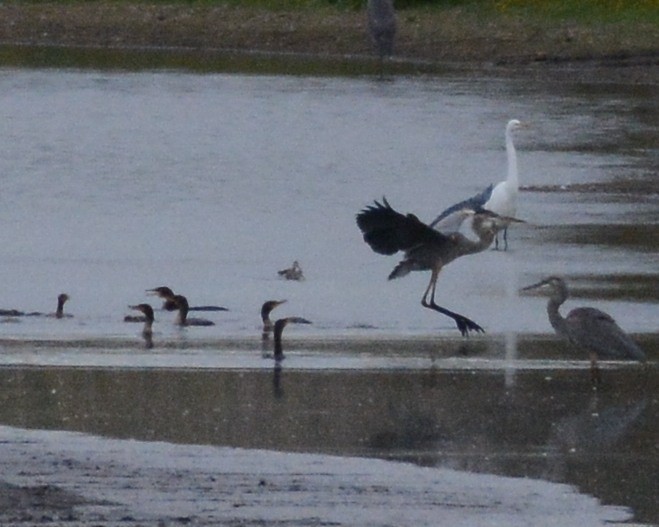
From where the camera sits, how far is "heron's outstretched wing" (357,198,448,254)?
11750 mm

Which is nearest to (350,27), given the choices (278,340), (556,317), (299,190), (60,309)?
(299,190)

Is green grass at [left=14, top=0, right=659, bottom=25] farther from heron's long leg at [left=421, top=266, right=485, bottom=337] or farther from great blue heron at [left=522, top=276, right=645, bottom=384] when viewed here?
great blue heron at [left=522, top=276, right=645, bottom=384]

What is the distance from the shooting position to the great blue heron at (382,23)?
3594 cm

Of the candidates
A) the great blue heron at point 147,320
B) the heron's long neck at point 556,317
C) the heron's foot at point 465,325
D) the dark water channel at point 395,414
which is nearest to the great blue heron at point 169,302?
the great blue heron at point 147,320

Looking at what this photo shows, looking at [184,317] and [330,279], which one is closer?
[184,317]

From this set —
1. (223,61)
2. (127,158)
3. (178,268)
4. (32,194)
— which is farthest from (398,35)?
(178,268)

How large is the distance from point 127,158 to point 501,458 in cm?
1519

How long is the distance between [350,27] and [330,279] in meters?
27.6

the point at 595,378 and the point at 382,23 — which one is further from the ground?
the point at 382,23

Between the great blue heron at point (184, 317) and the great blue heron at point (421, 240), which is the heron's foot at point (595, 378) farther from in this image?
the great blue heron at point (184, 317)

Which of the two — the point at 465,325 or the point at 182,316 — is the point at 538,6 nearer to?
the point at 182,316

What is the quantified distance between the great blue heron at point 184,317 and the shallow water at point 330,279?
0.40 feet

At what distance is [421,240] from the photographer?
12070 mm

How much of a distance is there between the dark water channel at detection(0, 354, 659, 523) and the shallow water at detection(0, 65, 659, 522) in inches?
0.8
